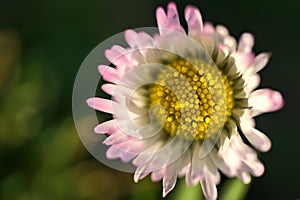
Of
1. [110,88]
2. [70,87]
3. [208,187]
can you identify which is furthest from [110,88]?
[70,87]

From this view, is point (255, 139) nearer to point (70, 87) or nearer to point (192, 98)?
point (192, 98)

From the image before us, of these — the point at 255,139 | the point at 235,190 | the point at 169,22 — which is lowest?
the point at 235,190

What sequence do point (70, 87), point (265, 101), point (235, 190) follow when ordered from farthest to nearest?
point (70, 87) < point (235, 190) < point (265, 101)

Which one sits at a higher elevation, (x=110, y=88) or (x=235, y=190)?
(x=110, y=88)

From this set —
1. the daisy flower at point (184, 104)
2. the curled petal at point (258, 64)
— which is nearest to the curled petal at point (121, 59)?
the daisy flower at point (184, 104)

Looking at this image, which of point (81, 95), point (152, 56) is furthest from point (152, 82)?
point (81, 95)

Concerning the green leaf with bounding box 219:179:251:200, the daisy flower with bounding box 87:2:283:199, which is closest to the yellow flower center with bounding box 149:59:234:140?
the daisy flower with bounding box 87:2:283:199
